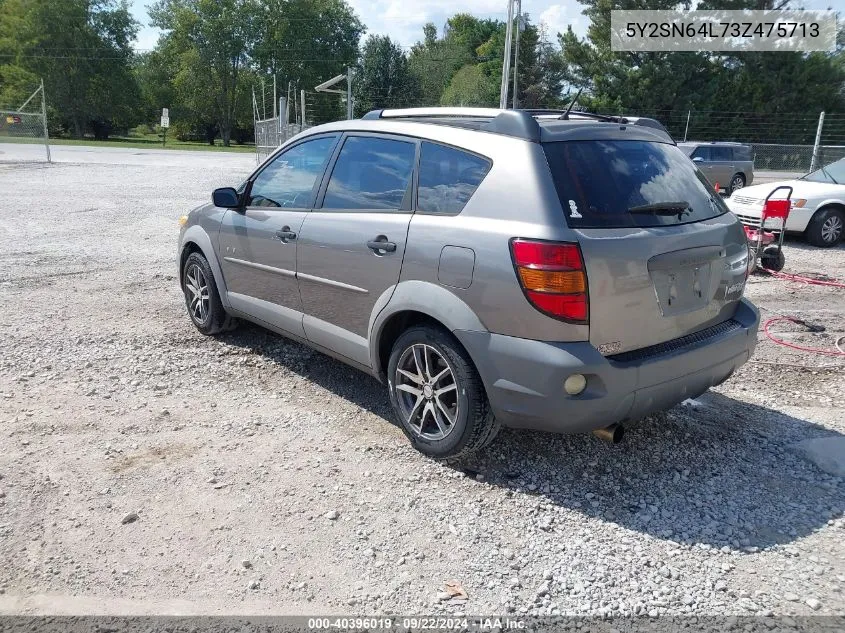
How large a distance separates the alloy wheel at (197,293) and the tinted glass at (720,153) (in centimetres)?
2086

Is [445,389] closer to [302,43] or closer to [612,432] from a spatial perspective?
[612,432]

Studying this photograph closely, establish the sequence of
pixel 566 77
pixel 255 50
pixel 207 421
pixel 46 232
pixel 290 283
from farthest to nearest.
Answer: pixel 255 50, pixel 566 77, pixel 46 232, pixel 290 283, pixel 207 421

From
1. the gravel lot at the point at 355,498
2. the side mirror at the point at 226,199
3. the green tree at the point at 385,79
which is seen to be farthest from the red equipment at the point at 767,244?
the green tree at the point at 385,79

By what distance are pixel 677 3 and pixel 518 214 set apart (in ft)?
163

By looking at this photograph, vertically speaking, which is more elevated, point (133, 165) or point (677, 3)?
point (677, 3)

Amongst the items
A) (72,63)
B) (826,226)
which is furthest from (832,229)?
(72,63)

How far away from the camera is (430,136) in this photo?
3.78 m

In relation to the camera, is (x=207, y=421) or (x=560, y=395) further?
(x=207, y=421)

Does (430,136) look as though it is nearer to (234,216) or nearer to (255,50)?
(234,216)

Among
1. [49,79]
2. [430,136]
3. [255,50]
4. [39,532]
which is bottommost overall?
[39,532]

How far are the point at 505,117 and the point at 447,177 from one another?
44 centimetres

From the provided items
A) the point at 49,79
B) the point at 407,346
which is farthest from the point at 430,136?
the point at 49,79

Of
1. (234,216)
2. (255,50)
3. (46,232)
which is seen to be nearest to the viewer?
(234,216)

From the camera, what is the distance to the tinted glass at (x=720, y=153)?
22333 mm
